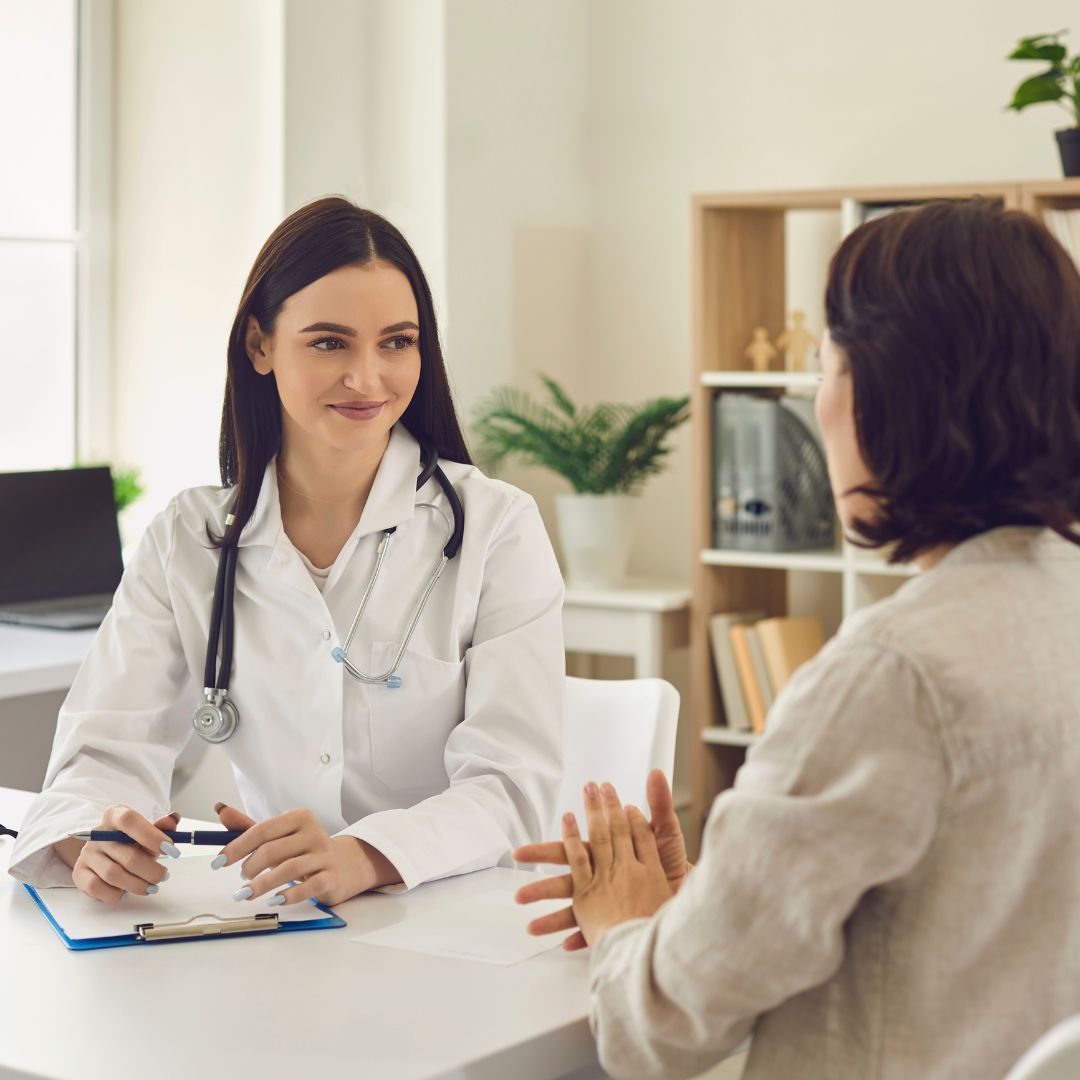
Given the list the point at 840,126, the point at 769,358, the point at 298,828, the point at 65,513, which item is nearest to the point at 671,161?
the point at 840,126

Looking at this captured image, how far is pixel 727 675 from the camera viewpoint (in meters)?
3.55

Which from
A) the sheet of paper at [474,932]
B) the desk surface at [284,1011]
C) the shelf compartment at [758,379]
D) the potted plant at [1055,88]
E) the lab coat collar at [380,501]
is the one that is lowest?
the desk surface at [284,1011]

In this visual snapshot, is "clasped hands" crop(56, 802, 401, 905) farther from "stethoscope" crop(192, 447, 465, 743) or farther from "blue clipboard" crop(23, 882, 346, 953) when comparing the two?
"stethoscope" crop(192, 447, 465, 743)

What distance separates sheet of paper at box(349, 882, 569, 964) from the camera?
1.27m

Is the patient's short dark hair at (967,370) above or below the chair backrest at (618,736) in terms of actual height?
above

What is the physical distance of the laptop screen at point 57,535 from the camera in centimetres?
300

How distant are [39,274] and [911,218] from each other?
10.0ft

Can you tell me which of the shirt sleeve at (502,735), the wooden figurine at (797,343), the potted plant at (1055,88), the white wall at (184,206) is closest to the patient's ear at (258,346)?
the shirt sleeve at (502,735)

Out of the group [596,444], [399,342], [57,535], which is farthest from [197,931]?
[596,444]

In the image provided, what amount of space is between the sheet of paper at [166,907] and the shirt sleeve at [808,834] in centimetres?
52

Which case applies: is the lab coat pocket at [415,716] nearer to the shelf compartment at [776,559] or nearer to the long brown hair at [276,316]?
the long brown hair at [276,316]

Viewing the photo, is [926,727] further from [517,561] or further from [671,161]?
[671,161]

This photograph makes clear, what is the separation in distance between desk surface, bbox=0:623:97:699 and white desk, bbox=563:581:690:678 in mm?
1193

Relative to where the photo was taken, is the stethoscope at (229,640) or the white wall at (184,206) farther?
the white wall at (184,206)
